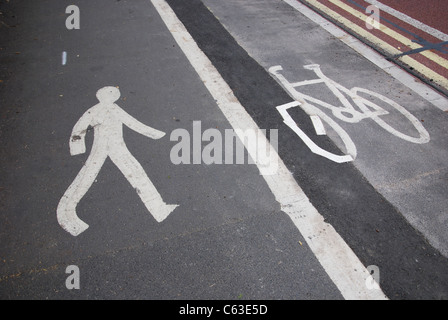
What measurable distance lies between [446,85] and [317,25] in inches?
126

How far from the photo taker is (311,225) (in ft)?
11.5

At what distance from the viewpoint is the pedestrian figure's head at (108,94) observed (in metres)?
5.17

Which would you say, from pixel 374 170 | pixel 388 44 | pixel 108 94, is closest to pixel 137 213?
pixel 108 94

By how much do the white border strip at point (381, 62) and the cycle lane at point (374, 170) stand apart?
16cm

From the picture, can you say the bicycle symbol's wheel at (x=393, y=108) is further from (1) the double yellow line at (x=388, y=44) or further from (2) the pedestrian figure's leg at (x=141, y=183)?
(2) the pedestrian figure's leg at (x=141, y=183)

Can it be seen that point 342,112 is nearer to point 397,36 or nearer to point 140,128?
point 140,128

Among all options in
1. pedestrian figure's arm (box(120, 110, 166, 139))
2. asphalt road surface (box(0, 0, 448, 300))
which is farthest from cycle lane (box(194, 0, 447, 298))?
pedestrian figure's arm (box(120, 110, 166, 139))

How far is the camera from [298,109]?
5102 mm

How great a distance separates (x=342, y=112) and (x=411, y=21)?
482 centimetres

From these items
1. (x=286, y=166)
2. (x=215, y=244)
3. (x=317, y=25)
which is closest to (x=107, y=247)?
(x=215, y=244)

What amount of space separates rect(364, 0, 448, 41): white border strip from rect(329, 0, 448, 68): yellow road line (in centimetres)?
76

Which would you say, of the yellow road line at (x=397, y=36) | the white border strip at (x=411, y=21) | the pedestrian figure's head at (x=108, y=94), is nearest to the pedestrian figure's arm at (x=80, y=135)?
the pedestrian figure's head at (x=108, y=94)

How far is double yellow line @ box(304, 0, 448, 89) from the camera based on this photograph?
19.7ft

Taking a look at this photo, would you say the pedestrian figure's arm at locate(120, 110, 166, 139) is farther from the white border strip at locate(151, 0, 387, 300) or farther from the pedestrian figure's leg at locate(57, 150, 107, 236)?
the white border strip at locate(151, 0, 387, 300)
